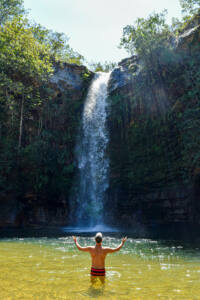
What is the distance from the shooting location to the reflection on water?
4.91 m

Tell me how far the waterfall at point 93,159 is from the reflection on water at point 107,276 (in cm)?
1202

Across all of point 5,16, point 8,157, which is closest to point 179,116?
point 8,157

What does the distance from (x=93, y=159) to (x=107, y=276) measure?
17195mm

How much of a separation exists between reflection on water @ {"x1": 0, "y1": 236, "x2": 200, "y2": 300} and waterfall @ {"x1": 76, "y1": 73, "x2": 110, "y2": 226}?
1202cm

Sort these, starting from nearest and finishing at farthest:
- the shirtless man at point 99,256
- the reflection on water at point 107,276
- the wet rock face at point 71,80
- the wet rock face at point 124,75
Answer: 1. the reflection on water at point 107,276
2. the shirtless man at point 99,256
3. the wet rock face at point 124,75
4. the wet rock face at point 71,80

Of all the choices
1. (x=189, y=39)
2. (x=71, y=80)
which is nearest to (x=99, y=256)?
(x=189, y=39)

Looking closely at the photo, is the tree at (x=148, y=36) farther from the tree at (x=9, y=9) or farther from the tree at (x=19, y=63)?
the tree at (x=9, y=9)

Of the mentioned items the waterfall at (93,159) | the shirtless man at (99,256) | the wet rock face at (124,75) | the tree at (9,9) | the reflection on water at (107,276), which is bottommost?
the reflection on water at (107,276)

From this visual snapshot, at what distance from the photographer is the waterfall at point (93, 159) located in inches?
841

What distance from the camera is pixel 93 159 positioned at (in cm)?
2322

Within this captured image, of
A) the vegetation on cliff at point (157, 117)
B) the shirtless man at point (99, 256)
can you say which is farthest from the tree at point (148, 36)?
the shirtless man at point (99, 256)

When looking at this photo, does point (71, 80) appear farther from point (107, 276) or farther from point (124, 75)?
point (107, 276)

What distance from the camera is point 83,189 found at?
885 inches

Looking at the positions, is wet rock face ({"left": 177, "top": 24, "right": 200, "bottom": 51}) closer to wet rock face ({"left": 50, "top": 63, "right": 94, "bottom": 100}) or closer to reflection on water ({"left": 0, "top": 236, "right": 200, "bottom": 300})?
wet rock face ({"left": 50, "top": 63, "right": 94, "bottom": 100})
